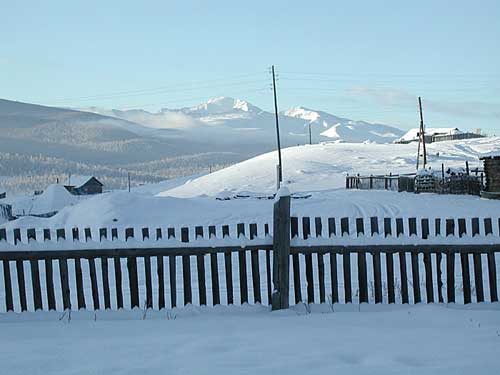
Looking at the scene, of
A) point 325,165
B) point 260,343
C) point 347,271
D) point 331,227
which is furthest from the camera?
point 325,165

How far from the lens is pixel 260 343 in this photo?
541cm

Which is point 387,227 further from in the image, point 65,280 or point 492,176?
point 492,176

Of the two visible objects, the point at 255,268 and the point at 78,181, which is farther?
the point at 78,181

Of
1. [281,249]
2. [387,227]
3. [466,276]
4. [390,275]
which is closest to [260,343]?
[281,249]

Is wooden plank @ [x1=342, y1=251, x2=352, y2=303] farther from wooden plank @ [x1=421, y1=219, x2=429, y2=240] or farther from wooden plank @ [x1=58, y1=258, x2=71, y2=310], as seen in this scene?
wooden plank @ [x1=58, y1=258, x2=71, y2=310]

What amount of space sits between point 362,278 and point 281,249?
1.02 meters

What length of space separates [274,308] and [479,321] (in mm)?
2213

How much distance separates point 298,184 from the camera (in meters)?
59.2

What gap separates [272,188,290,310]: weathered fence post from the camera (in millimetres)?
6898

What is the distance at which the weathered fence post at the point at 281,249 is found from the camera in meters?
6.90

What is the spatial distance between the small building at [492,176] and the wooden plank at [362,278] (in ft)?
89.7

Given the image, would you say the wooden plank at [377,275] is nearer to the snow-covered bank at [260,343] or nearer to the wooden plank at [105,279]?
the snow-covered bank at [260,343]

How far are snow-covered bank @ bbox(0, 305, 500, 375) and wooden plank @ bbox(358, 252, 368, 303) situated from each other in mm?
416

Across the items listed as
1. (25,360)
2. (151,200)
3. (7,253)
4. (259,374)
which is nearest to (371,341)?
(259,374)
